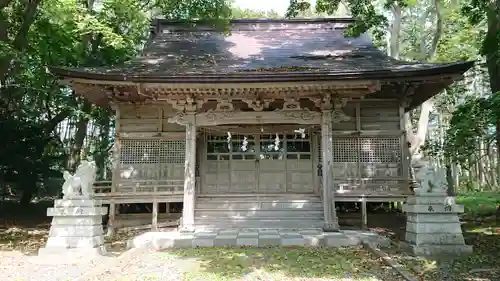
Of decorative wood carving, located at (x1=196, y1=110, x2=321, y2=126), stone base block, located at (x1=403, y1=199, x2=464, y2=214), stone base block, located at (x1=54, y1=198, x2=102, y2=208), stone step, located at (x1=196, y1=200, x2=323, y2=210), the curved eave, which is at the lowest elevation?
stone step, located at (x1=196, y1=200, x2=323, y2=210)

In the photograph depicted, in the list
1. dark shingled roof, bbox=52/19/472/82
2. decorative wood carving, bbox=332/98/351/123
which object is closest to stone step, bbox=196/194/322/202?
decorative wood carving, bbox=332/98/351/123

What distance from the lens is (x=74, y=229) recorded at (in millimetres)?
8031

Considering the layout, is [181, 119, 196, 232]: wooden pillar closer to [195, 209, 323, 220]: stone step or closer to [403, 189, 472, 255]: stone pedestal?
[195, 209, 323, 220]: stone step

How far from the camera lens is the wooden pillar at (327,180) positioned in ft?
33.4

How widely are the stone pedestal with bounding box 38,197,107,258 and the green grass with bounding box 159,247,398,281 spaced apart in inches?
59.8

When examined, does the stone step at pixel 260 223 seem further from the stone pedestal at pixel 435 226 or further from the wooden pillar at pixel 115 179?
the stone pedestal at pixel 435 226

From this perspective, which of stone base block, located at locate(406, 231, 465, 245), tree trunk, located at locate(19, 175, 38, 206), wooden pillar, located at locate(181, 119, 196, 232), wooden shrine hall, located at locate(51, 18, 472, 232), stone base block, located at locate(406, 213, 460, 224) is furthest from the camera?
tree trunk, located at locate(19, 175, 38, 206)

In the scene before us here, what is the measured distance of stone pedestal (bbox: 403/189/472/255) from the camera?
25.5 feet

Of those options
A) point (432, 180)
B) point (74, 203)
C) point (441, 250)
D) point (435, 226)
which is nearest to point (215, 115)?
point (74, 203)

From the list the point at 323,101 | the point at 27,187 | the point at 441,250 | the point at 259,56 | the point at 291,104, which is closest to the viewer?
the point at 441,250

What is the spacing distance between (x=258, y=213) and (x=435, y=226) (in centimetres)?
481

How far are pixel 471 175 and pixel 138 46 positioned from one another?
82.9 ft

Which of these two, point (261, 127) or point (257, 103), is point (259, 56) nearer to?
point (261, 127)

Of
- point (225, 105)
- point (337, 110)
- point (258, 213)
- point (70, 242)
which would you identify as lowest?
point (70, 242)
